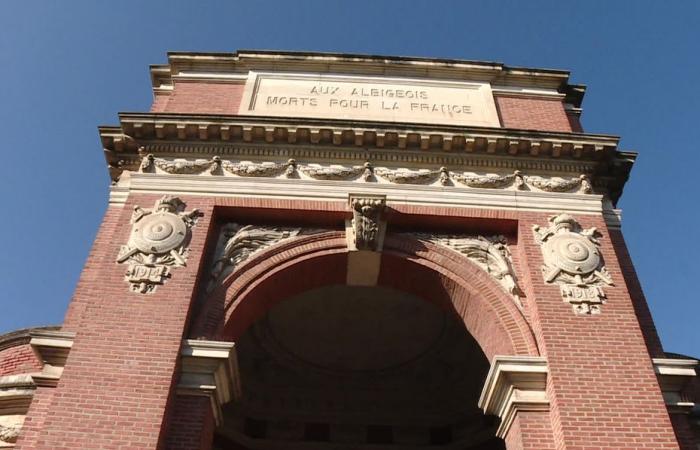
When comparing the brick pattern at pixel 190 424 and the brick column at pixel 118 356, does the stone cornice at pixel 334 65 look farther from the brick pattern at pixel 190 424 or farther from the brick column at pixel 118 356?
the brick pattern at pixel 190 424

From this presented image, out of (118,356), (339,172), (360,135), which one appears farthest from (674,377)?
(118,356)

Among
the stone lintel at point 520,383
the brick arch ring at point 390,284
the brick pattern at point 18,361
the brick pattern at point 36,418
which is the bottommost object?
the brick pattern at point 36,418

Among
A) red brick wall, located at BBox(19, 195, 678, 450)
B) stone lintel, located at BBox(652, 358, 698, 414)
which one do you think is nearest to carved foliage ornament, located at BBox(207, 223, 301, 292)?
red brick wall, located at BBox(19, 195, 678, 450)

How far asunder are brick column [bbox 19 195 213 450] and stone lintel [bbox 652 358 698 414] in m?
7.14

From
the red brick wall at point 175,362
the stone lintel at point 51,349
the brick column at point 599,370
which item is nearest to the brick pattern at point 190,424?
the red brick wall at point 175,362

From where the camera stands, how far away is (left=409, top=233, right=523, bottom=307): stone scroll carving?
1037 cm

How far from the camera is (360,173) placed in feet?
38.4

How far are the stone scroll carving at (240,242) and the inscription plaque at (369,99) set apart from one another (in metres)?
3.01

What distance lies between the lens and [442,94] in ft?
45.8

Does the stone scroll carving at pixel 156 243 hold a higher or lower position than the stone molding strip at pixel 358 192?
lower

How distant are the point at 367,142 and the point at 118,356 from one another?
5804 mm

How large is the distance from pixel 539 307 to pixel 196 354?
17.1 ft

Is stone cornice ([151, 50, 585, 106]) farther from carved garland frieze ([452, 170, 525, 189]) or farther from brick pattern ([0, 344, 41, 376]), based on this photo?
brick pattern ([0, 344, 41, 376])

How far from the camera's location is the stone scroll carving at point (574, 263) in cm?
996
